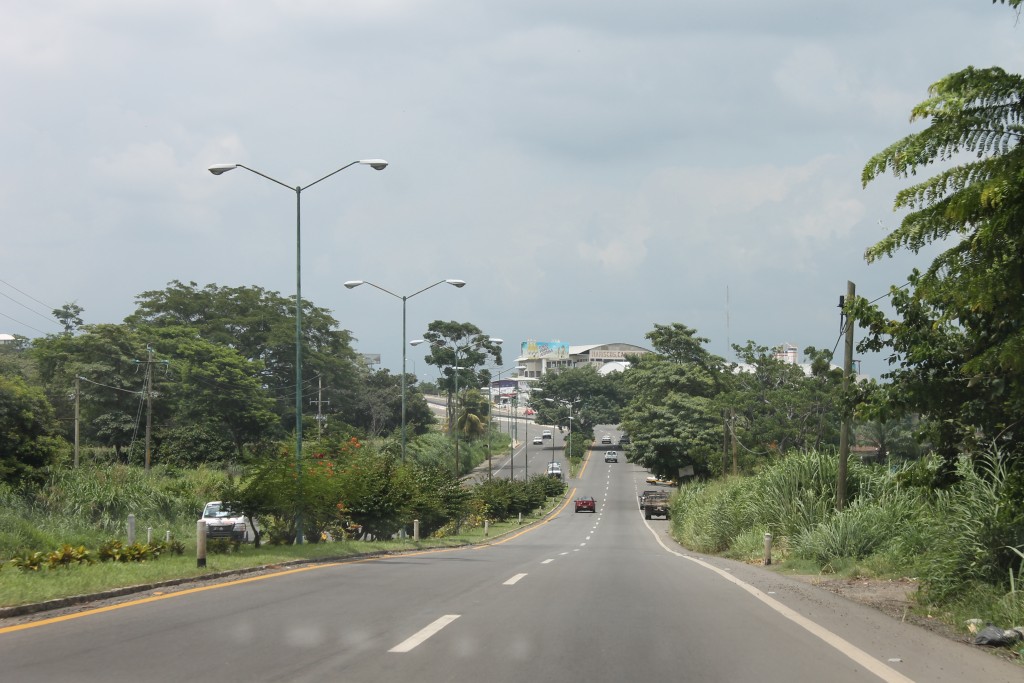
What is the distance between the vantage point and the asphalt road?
7.57m

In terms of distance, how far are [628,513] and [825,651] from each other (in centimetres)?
6964

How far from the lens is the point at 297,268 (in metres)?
25.0

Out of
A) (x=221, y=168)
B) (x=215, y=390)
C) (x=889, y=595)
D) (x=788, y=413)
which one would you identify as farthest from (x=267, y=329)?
(x=889, y=595)

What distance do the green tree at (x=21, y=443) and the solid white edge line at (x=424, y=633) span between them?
25.2m

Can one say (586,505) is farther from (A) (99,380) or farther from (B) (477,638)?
(B) (477,638)

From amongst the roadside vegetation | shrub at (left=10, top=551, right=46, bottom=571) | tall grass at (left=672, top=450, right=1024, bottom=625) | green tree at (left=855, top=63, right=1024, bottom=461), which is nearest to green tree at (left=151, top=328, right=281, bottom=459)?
the roadside vegetation

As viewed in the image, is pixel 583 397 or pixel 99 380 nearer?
pixel 99 380

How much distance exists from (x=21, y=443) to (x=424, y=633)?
26.9 meters

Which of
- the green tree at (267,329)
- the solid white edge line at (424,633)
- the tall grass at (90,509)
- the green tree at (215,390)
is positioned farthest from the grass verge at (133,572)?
the green tree at (267,329)

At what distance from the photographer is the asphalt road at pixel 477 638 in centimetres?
757

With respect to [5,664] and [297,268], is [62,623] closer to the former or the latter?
[5,664]

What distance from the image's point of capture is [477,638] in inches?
356

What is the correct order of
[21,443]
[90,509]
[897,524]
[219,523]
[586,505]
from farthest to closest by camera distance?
1. [586,505]
2. [219,523]
3. [90,509]
4. [21,443]
5. [897,524]

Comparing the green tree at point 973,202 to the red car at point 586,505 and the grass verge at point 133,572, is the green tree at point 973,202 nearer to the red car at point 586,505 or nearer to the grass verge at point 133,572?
the grass verge at point 133,572
